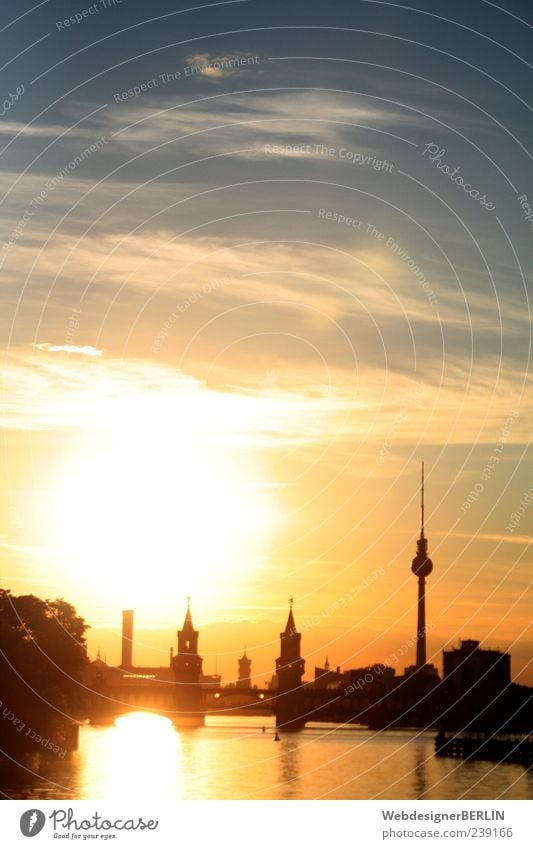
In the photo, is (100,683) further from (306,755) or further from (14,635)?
(14,635)

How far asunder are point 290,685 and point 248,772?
83.2 meters

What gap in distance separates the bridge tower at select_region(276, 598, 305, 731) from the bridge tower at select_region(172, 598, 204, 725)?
34.5 feet

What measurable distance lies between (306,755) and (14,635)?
41.4 m

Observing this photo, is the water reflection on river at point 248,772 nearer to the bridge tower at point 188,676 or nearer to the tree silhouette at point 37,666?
the tree silhouette at point 37,666

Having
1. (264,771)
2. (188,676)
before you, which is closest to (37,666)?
(264,771)

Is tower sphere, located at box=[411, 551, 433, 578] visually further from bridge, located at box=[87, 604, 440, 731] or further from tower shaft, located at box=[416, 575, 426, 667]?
bridge, located at box=[87, 604, 440, 731]

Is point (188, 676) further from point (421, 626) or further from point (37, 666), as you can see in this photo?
point (37, 666)

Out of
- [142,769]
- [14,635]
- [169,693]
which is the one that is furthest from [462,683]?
[14,635]

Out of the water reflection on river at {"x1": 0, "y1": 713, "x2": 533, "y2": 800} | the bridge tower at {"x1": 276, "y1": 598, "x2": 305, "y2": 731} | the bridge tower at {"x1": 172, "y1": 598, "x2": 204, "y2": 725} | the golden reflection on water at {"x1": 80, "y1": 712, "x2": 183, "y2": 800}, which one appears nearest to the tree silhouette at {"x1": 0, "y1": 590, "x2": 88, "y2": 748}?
the water reflection on river at {"x1": 0, "y1": 713, "x2": 533, "y2": 800}

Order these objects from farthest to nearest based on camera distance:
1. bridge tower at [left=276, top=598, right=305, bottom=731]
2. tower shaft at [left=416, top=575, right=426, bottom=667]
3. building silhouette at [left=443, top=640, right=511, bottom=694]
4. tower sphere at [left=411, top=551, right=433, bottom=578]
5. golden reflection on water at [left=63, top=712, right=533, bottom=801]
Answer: tower shaft at [left=416, top=575, right=426, bottom=667], tower sphere at [left=411, top=551, right=433, bottom=578], bridge tower at [left=276, top=598, right=305, bottom=731], building silhouette at [left=443, top=640, right=511, bottom=694], golden reflection on water at [left=63, top=712, right=533, bottom=801]

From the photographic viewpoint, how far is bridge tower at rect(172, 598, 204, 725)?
159 metres

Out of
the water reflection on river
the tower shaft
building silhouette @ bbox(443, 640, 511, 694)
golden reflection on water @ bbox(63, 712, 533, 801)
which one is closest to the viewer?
the water reflection on river

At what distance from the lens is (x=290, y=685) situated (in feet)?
504

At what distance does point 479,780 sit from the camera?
237 ft
